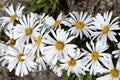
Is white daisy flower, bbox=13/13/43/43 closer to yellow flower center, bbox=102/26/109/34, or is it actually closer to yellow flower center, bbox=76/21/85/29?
yellow flower center, bbox=76/21/85/29

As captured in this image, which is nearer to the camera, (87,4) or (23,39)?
(23,39)

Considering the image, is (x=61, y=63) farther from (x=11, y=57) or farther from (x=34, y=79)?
(x=34, y=79)

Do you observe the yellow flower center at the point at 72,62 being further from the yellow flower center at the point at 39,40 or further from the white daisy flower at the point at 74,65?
the yellow flower center at the point at 39,40

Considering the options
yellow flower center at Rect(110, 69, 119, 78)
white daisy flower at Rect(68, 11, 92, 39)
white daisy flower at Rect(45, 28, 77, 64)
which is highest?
white daisy flower at Rect(68, 11, 92, 39)

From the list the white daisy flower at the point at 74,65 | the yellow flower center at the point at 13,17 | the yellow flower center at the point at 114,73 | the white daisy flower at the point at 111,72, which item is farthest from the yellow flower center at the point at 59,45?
the yellow flower center at the point at 13,17

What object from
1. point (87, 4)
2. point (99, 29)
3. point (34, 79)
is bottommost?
point (34, 79)

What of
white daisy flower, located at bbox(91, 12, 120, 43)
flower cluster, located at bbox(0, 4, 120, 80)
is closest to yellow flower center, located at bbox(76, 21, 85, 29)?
flower cluster, located at bbox(0, 4, 120, 80)

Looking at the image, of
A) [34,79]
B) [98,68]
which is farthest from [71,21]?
[34,79]
